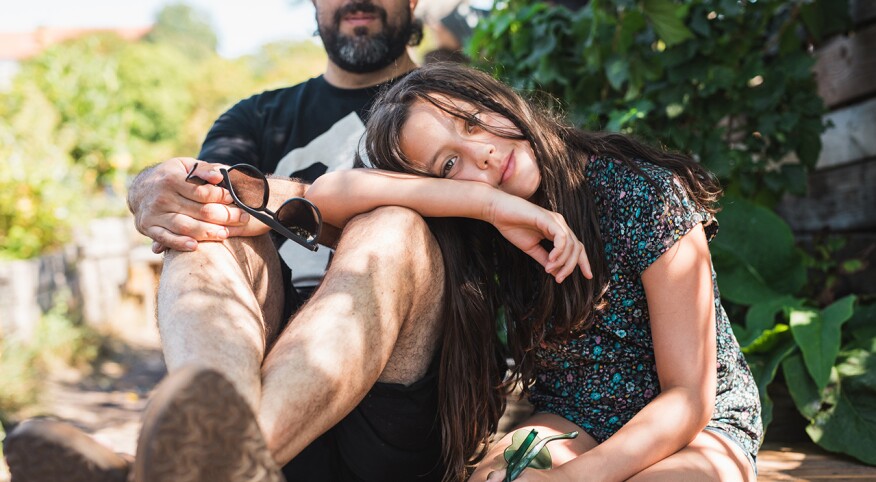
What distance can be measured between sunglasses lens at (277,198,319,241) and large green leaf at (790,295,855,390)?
4.91 feet

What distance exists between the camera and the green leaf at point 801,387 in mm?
2439

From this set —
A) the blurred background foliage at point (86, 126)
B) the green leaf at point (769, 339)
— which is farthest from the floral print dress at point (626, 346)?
the blurred background foliage at point (86, 126)

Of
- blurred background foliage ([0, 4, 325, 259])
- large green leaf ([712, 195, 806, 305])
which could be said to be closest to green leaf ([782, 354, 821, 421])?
large green leaf ([712, 195, 806, 305])

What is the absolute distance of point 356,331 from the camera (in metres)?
1.65

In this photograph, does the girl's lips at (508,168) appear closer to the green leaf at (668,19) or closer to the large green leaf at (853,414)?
the large green leaf at (853,414)

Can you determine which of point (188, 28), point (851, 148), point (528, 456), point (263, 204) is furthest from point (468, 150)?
point (188, 28)

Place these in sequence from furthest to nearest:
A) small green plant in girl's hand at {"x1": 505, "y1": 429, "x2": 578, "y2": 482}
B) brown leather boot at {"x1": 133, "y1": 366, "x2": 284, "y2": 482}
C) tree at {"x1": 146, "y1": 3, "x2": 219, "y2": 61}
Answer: tree at {"x1": 146, "y1": 3, "x2": 219, "y2": 61} < small green plant in girl's hand at {"x1": 505, "y1": 429, "x2": 578, "y2": 482} < brown leather boot at {"x1": 133, "y1": 366, "x2": 284, "y2": 482}

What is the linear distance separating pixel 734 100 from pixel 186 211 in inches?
85.7

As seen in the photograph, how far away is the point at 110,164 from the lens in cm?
1030

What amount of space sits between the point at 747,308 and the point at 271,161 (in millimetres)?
1863

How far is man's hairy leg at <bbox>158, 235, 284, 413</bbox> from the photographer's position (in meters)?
1.53

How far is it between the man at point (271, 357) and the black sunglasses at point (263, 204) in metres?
0.04

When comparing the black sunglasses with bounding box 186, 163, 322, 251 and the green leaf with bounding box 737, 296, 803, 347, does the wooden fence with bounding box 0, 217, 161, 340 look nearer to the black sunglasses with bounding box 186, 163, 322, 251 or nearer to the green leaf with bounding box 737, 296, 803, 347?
the black sunglasses with bounding box 186, 163, 322, 251

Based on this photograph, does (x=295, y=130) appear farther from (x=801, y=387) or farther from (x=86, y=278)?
(x=86, y=278)
